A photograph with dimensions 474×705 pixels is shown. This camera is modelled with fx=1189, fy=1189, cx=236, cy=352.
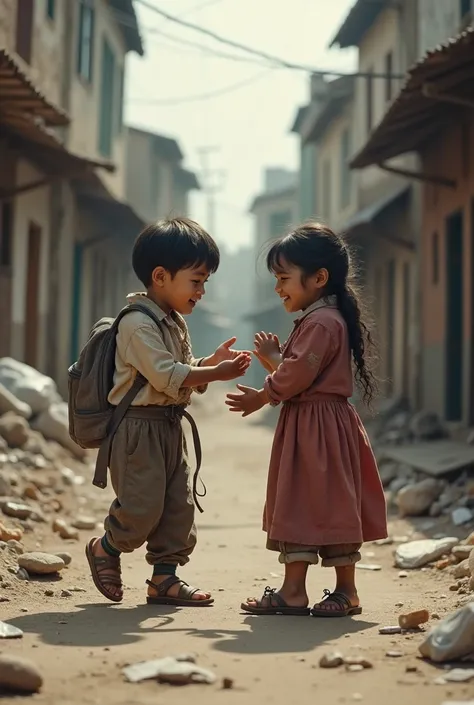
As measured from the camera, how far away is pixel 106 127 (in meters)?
20.4

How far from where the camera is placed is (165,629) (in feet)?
13.3

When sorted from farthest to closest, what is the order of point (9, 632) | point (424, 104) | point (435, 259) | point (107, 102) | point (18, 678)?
point (107, 102), point (435, 259), point (424, 104), point (9, 632), point (18, 678)

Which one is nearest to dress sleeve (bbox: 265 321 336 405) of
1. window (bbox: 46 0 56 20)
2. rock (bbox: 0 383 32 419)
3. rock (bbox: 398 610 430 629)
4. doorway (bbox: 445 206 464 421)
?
rock (bbox: 398 610 430 629)

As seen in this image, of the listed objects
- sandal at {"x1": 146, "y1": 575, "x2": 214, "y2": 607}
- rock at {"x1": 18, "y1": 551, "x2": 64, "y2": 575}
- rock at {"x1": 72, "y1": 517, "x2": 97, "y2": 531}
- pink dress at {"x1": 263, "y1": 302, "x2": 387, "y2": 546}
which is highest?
pink dress at {"x1": 263, "y1": 302, "x2": 387, "y2": 546}

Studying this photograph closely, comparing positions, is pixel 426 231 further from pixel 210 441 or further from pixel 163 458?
pixel 163 458

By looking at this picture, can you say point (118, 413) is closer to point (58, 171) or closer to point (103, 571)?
point (103, 571)

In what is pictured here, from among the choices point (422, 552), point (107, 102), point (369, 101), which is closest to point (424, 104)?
point (422, 552)

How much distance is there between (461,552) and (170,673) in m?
3.06

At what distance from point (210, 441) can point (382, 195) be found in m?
5.14

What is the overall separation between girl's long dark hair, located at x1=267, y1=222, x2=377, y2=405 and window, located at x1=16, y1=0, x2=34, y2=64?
9.49 meters

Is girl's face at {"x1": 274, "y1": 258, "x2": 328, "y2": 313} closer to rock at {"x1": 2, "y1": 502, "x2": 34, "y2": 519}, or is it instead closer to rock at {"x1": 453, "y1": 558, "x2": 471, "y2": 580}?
rock at {"x1": 453, "y1": 558, "x2": 471, "y2": 580}

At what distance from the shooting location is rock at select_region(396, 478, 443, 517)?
8070 mm

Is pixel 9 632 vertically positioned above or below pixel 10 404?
above

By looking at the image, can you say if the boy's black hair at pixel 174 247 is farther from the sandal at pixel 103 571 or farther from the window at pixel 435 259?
the window at pixel 435 259
